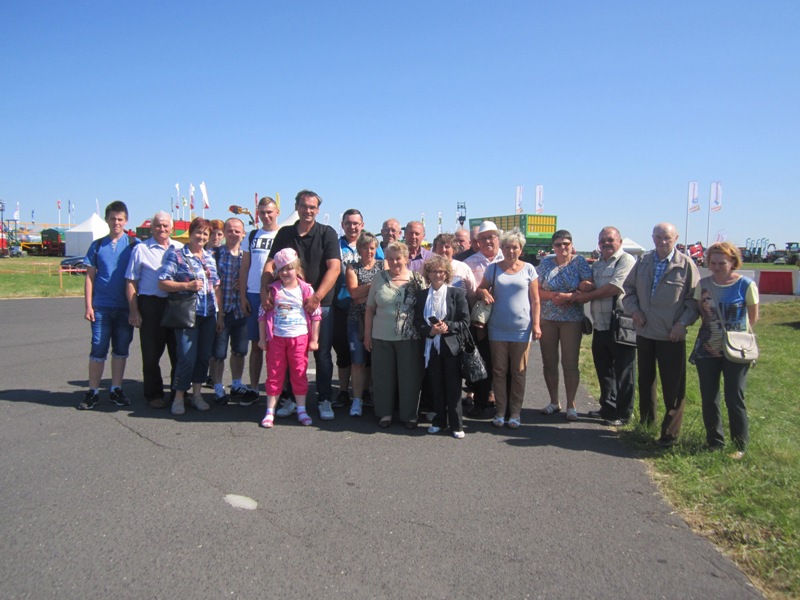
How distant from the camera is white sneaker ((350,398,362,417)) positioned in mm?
5750

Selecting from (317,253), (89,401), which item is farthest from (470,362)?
(89,401)

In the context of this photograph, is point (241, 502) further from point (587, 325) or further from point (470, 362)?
point (587, 325)

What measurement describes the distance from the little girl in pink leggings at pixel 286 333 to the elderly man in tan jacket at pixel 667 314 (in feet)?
10.1

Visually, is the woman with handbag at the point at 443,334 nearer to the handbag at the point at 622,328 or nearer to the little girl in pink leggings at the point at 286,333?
the little girl in pink leggings at the point at 286,333

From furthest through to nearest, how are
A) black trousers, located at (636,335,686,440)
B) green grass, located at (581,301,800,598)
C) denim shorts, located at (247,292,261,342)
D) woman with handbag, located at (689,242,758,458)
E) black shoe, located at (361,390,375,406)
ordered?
black shoe, located at (361,390,375,406) → denim shorts, located at (247,292,261,342) → black trousers, located at (636,335,686,440) → woman with handbag, located at (689,242,758,458) → green grass, located at (581,301,800,598)

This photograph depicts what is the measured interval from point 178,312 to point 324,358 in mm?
1507

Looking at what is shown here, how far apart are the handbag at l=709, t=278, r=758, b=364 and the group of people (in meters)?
0.42

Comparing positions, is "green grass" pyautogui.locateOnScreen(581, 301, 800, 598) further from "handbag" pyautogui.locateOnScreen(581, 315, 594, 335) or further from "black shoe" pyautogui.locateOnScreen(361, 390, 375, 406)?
"black shoe" pyautogui.locateOnScreen(361, 390, 375, 406)

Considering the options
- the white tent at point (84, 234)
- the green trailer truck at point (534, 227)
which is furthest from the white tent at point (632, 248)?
the white tent at point (84, 234)

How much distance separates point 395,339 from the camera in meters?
5.35

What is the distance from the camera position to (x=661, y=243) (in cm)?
500

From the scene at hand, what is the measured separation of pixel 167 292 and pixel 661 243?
4705mm

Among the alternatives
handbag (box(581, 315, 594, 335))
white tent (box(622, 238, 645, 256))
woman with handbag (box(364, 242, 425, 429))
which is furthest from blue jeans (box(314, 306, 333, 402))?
white tent (box(622, 238, 645, 256))

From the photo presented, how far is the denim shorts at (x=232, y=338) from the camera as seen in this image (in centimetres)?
623
